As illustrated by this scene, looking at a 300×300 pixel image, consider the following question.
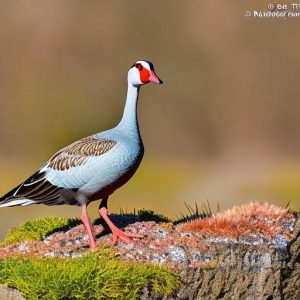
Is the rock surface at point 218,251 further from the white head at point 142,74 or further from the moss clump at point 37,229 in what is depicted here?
the white head at point 142,74

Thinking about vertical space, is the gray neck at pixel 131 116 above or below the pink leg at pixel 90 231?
above

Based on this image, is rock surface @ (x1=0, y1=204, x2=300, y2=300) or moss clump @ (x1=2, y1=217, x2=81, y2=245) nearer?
rock surface @ (x1=0, y1=204, x2=300, y2=300)

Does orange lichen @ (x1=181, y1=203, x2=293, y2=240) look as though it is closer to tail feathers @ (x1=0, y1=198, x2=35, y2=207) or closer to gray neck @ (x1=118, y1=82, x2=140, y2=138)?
gray neck @ (x1=118, y1=82, x2=140, y2=138)

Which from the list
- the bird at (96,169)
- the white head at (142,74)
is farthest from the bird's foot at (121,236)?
the white head at (142,74)

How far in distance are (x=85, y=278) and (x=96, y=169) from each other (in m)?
1.13

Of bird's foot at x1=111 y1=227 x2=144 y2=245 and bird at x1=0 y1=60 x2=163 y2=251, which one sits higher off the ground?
bird at x1=0 y1=60 x2=163 y2=251

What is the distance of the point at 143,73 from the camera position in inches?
329

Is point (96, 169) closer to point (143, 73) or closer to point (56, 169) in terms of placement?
point (56, 169)

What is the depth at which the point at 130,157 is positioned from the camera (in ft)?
26.7

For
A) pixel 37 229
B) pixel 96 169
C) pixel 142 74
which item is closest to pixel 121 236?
pixel 96 169

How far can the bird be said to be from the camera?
8.15 metres

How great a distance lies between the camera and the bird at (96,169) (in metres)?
8.15

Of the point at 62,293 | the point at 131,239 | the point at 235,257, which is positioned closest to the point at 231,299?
the point at 235,257

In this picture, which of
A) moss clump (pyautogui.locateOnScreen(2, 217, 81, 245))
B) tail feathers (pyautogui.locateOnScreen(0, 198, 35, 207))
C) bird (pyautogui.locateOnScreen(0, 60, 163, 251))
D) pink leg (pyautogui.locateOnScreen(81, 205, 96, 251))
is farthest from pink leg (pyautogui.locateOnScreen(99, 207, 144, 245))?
moss clump (pyautogui.locateOnScreen(2, 217, 81, 245))
